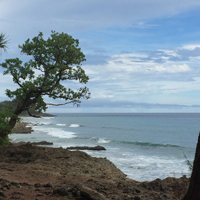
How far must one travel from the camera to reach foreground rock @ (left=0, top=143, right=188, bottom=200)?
697 centimetres

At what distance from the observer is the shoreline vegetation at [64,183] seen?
700cm

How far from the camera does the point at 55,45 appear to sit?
16.3 meters

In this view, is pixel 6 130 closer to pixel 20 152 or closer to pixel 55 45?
pixel 20 152

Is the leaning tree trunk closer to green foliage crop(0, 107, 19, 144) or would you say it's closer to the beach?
the beach

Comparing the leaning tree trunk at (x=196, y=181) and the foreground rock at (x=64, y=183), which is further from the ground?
the leaning tree trunk at (x=196, y=181)

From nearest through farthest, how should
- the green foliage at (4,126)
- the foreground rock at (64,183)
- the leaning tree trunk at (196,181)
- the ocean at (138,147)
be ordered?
the leaning tree trunk at (196,181) < the foreground rock at (64,183) < the green foliage at (4,126) < the ocean at (138,147)

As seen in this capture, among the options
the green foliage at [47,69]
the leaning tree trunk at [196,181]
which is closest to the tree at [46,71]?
the green foliage at [47,69]

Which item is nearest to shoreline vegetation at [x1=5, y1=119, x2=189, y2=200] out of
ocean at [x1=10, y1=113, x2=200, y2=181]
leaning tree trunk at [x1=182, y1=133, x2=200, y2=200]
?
ocean at [x1=10, y1=113, x2=200, y2=181]

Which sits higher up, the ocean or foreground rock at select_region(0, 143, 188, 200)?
foreground rock at select_region(0, 143, 188, 200)

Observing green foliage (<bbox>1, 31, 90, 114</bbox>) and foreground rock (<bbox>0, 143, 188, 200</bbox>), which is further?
green foliage (<bbox>1, 31, 90, 114</bbox>)

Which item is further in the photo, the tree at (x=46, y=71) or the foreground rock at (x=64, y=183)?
the tree at (x=46, y=71)

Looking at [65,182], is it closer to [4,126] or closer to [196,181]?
[196,181]

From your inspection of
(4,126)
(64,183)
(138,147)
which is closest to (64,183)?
(64,183)

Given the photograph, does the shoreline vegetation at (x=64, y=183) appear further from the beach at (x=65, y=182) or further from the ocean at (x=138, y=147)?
the ocean at (x=138, y=147)
